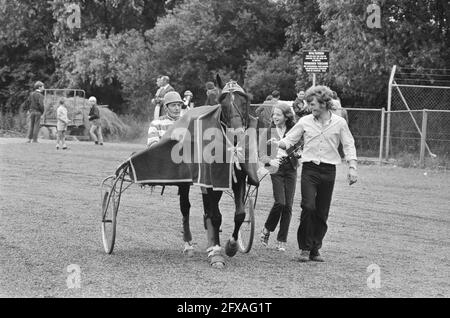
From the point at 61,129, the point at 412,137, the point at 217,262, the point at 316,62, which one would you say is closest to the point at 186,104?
the point at 217,262

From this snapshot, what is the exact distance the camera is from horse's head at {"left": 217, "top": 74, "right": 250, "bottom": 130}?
9570mm

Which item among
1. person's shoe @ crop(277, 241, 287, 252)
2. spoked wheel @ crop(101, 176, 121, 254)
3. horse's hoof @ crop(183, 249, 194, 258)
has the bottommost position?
person's shoe @ crop(277, 241, 287, 252)

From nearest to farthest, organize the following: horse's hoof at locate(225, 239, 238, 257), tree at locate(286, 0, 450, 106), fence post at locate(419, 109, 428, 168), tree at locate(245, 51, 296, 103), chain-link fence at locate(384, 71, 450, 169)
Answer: horse's hoof at locate(225, 239, 238, 257)
fence post at locate(419, 109, 428, 168)
chain-link fence at locate(384, 71, 450, 169)
tree at locate(286, 0, 450, 106)
tree at locate(245, 51, 296, 103)

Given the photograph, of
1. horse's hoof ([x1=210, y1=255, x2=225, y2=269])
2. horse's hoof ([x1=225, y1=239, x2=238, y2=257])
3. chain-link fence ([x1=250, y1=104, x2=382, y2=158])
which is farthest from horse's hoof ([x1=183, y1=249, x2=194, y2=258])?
chain-link fence ([x1=250, y1=104, x2=382, y2=158])

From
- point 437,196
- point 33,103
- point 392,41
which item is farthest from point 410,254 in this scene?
point 33,103

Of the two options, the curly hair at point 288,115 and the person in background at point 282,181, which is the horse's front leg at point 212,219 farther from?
the curly hair at point 288,115

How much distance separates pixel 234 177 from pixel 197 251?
1457 mm

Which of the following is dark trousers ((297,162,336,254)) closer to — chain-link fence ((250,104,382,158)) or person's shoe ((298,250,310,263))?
person's shoe ((298,250,310,263))

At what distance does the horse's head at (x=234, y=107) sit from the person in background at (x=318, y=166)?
107 centimetres

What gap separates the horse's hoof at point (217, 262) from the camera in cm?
970

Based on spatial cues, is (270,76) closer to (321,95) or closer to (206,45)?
(206,45)

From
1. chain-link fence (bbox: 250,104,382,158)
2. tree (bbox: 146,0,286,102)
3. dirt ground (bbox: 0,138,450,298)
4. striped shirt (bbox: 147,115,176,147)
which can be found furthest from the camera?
tree (bbox: 146,0,286,102)
